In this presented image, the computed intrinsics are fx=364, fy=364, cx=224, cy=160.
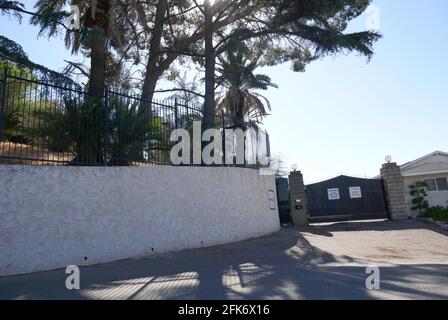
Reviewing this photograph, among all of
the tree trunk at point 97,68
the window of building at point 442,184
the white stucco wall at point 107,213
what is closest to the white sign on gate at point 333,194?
the white stucco wall at point 107,213

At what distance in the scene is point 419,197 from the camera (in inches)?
714

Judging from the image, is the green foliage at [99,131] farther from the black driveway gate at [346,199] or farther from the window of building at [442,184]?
the window of building at [442,184]

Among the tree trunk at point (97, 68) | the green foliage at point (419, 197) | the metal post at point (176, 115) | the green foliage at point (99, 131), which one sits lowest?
the green foliage at point (419, 197)

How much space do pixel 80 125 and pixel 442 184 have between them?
22.2 m

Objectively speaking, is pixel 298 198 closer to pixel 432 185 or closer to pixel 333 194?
pixel 333 194

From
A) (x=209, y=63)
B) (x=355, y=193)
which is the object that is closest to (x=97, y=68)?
(x=209, y=63)

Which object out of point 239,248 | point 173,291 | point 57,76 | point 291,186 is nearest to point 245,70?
point 291,186

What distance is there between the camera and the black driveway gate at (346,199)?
1689 centimetres

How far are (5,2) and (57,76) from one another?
285 cm

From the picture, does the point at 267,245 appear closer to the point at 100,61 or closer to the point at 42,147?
the point at 42,147

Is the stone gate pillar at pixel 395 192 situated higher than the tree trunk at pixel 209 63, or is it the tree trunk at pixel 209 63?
the tree trunk at pixel 209 63

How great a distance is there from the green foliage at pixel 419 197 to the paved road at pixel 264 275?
7952 mm

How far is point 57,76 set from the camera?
11953 mm

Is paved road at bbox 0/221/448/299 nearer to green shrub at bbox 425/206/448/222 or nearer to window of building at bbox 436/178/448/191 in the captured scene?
green shrub at bbox 425/206/448/222
